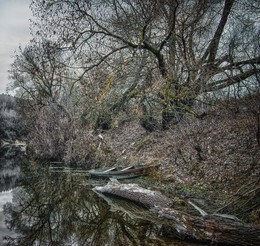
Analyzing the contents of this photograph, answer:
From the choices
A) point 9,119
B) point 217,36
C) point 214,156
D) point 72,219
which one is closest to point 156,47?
point 217,36

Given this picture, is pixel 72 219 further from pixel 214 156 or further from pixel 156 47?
pixel 156 47

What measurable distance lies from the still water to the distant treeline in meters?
20.1

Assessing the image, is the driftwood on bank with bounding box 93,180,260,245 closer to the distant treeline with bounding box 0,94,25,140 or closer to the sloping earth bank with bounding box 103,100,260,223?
the sloping earth bank with bounding box 103,100,260,223

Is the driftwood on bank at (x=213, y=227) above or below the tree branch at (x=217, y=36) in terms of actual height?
below

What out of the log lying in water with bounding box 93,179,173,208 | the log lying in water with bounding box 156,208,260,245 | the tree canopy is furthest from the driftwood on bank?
the tree canopy

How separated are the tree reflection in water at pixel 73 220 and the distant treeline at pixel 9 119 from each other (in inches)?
830

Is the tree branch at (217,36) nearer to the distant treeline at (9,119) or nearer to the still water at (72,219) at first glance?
the still water at (72,219)

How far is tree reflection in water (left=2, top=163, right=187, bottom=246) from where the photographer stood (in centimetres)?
605

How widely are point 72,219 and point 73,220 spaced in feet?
0.29

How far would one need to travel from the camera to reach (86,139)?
14773mm

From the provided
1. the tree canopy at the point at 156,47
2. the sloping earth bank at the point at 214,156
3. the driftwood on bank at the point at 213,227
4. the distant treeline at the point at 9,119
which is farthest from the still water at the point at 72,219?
the distant treeline at the point at 9,119

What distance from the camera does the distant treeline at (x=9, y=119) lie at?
1196 inches

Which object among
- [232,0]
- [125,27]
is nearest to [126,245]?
[125,27]

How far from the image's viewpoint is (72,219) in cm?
746
